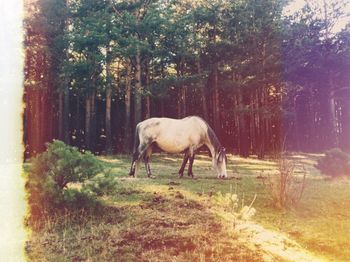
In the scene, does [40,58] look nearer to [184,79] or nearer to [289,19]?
[184,79]

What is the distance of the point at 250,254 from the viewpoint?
21.7 ft

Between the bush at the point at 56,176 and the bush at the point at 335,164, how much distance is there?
10283 mm

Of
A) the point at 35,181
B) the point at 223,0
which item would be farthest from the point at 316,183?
the point at 223,0

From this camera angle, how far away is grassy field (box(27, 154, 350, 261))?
260 inches

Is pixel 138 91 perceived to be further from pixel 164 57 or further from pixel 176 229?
pixel 176 229

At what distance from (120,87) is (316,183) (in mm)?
22737

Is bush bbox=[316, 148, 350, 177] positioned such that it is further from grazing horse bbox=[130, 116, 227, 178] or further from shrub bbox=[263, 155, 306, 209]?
shrub bbox=[263, 155, 306, 209]

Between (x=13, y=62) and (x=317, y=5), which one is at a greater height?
(x=317, y=5)

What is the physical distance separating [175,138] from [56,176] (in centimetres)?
681

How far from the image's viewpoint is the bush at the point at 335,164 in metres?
15.4

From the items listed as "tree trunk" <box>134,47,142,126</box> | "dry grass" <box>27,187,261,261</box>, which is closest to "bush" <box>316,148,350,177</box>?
"dry grass" <box>27,187,261,261</box>

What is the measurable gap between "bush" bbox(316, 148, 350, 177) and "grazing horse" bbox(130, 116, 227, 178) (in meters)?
4.11

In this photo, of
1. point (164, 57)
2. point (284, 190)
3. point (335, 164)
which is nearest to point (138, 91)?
point (164, 57)

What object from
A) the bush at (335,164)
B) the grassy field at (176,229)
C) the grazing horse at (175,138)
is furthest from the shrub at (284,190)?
the bush at (335,164)
